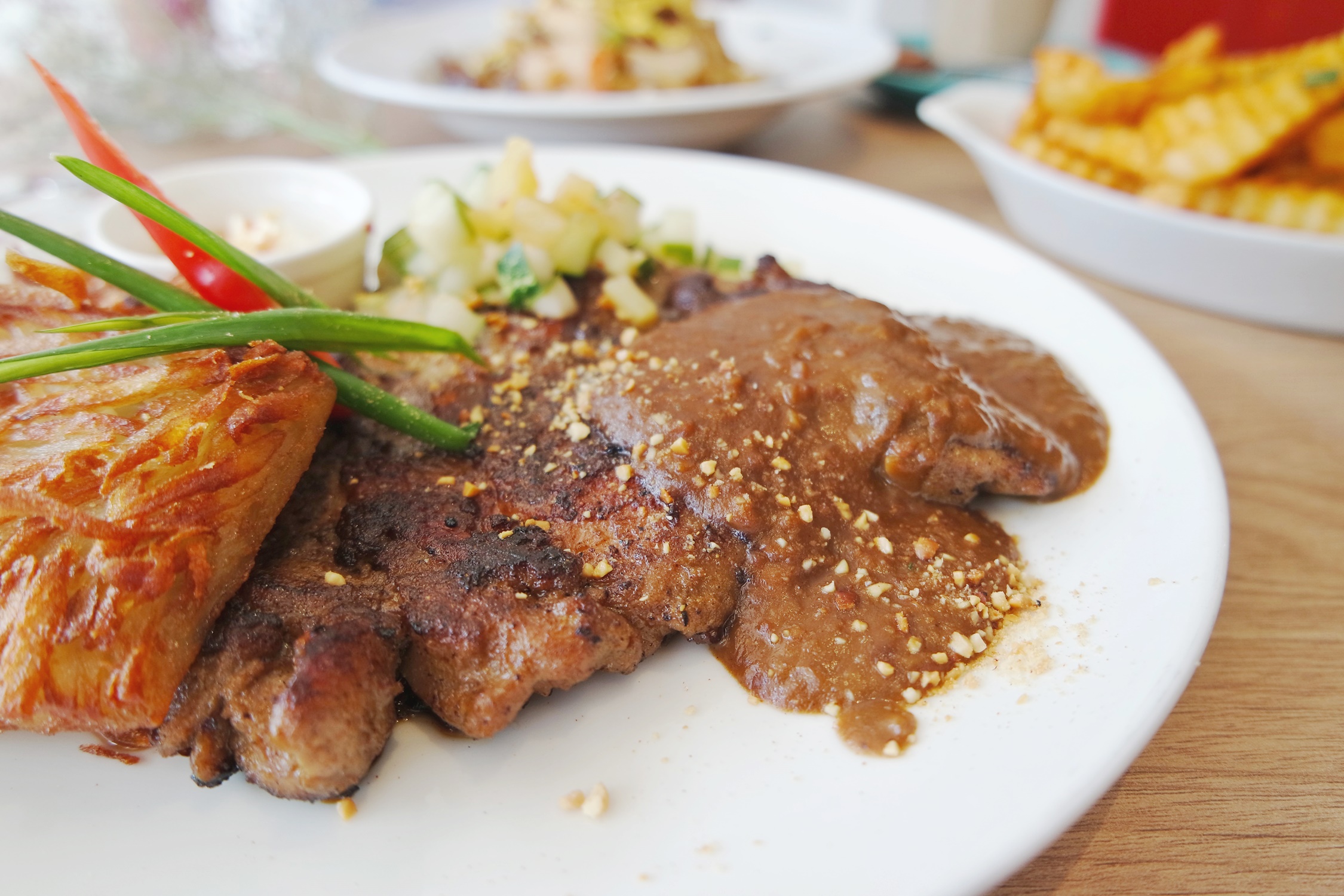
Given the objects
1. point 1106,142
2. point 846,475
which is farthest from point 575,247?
point 1106,142

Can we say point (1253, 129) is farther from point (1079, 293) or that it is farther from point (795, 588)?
point (795, 588)

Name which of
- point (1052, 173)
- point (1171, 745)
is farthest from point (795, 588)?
point (1052, 173)

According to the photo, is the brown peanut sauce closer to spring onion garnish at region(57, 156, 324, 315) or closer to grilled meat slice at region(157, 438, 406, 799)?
grilled meat slice at region(157, 438, 406, 799)

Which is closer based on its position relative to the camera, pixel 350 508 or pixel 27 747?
pixel 27 747

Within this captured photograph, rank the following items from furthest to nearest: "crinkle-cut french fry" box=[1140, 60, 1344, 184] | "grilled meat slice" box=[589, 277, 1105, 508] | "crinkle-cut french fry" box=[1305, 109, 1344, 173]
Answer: "crinkle-cut french fry" box=[1305, 109, 1344, 173] → "crinkle-cut french fry" box=[1140, 60, 1344, 184] → "grilled meat slice" box=[589, 277, 1105, 508]

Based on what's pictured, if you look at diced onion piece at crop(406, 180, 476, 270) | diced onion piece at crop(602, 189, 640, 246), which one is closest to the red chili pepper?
diced onion piece at crop(406, 180, 476, 270)
